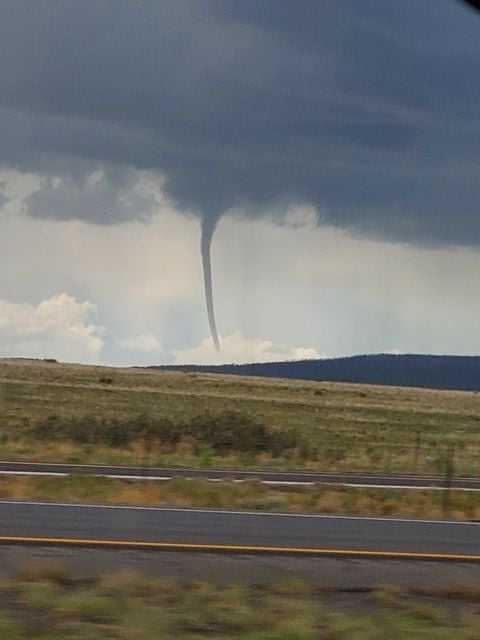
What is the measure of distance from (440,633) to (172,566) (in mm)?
3849

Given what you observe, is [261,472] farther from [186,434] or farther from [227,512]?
[186,434]

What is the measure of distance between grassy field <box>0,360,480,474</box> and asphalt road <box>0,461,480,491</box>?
2.26 metres

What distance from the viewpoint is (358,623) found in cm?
919

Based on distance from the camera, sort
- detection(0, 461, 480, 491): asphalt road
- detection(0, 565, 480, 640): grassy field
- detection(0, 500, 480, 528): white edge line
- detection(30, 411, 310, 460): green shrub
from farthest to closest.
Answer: detection(30, 411, 310, 460): green shrub < detection(0, 461, 480, 491): asphalt road < detection(0, 500, 480, 528): white edge line < detection(0, 565, 480, 640): grassy field

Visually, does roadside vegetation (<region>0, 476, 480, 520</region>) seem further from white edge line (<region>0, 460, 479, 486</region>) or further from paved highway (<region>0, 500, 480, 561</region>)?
white edge line (<region>0, 460, 479, 486</region>)

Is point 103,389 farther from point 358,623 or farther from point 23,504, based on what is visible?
point 358,623

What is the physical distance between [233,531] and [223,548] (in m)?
1.76

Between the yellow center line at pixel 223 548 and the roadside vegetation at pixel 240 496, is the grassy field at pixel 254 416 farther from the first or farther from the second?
the yellow center line at pixel 223 548

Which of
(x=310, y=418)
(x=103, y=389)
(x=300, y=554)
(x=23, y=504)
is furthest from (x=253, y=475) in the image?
(x=103, y=389)

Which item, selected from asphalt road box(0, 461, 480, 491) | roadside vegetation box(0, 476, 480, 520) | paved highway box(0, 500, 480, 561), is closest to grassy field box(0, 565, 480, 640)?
paved highway box(0, 500, 480, 561)

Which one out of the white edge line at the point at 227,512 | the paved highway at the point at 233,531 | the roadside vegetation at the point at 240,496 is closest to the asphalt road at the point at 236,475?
the roadside vegetation at the point at 240,496

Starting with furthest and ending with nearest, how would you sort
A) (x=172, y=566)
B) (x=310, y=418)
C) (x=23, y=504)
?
(x=310, y=418)
(x=23, y=504)
(x=172, y=566)

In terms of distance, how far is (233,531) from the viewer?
15445 millimetres

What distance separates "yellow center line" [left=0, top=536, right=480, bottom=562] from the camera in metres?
13.5
